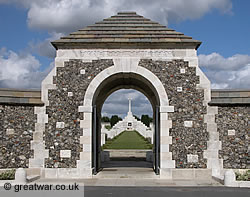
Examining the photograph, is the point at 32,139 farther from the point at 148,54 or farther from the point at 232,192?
the point at 232,192

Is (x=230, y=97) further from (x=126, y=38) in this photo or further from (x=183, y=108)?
(x=126, y=38)

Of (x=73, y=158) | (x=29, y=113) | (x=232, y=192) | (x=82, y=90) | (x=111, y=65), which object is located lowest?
(x=232, y=192)

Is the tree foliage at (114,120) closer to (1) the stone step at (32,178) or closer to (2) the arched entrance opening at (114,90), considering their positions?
(2) the arched entrance opening at (114,90)

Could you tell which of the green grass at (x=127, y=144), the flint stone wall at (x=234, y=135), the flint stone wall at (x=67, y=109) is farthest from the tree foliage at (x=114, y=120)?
the flint stone wall at (x=234, y=135)

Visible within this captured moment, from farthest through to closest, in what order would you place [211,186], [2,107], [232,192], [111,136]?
[111,136] → [2,107] → [211,186] → [232,192]

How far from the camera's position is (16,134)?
36.0 ft

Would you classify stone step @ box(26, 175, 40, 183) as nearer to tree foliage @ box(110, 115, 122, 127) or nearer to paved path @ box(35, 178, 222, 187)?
paved path @ box(35, 178, 222, 187)

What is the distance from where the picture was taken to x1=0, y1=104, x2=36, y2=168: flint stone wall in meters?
10.9

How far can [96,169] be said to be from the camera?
39.9ft

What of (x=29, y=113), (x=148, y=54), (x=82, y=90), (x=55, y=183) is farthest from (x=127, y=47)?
(x=55, y=183)

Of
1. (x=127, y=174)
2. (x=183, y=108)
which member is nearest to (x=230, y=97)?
(x=183, y=108)

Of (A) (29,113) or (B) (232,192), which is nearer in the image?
(B) (232,192)

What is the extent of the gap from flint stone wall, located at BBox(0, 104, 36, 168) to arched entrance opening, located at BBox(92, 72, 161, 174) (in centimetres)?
Answer: 225

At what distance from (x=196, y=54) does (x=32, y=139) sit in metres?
6.48
